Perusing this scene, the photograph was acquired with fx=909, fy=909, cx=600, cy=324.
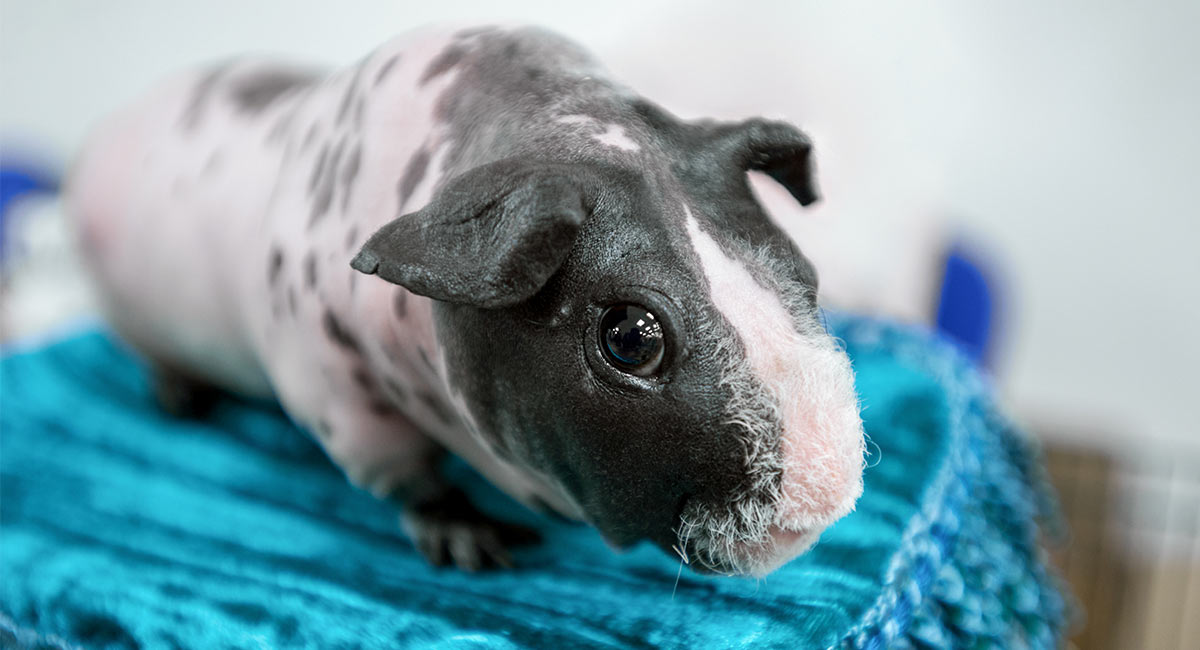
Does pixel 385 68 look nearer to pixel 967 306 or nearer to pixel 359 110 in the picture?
pixel 359 110

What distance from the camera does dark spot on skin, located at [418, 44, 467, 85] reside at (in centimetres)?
60

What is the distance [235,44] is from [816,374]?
1.79 meters

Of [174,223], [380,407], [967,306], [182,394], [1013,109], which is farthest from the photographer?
[1013,109]

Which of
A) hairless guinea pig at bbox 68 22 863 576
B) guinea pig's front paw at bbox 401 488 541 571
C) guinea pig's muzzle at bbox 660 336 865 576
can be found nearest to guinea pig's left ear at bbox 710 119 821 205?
hairless guinea pig at bbox 68 22 863 576

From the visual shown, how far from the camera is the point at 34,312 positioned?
1501 millimetres

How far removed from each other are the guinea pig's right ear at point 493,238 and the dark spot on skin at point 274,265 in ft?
0.78

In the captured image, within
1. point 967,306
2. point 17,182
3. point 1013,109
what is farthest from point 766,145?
point 17,182

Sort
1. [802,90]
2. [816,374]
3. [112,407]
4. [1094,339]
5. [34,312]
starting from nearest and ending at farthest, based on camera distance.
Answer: [816,374] < [112,407] < [802,90] < [34,312] < [1094,339]

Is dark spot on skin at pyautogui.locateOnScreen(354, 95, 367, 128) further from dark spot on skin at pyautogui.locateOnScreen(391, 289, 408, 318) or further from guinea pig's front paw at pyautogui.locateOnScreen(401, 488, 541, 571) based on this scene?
guinea pig's front paw at pyautogui.locateOnScreen(401, 488, 541, 571)

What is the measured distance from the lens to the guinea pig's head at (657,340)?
1.43 feet

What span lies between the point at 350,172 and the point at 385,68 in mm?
80

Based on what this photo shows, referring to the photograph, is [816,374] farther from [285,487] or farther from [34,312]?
[34,312]

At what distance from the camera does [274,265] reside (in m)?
0.67

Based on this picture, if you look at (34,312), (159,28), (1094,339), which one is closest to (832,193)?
(1094,339)
